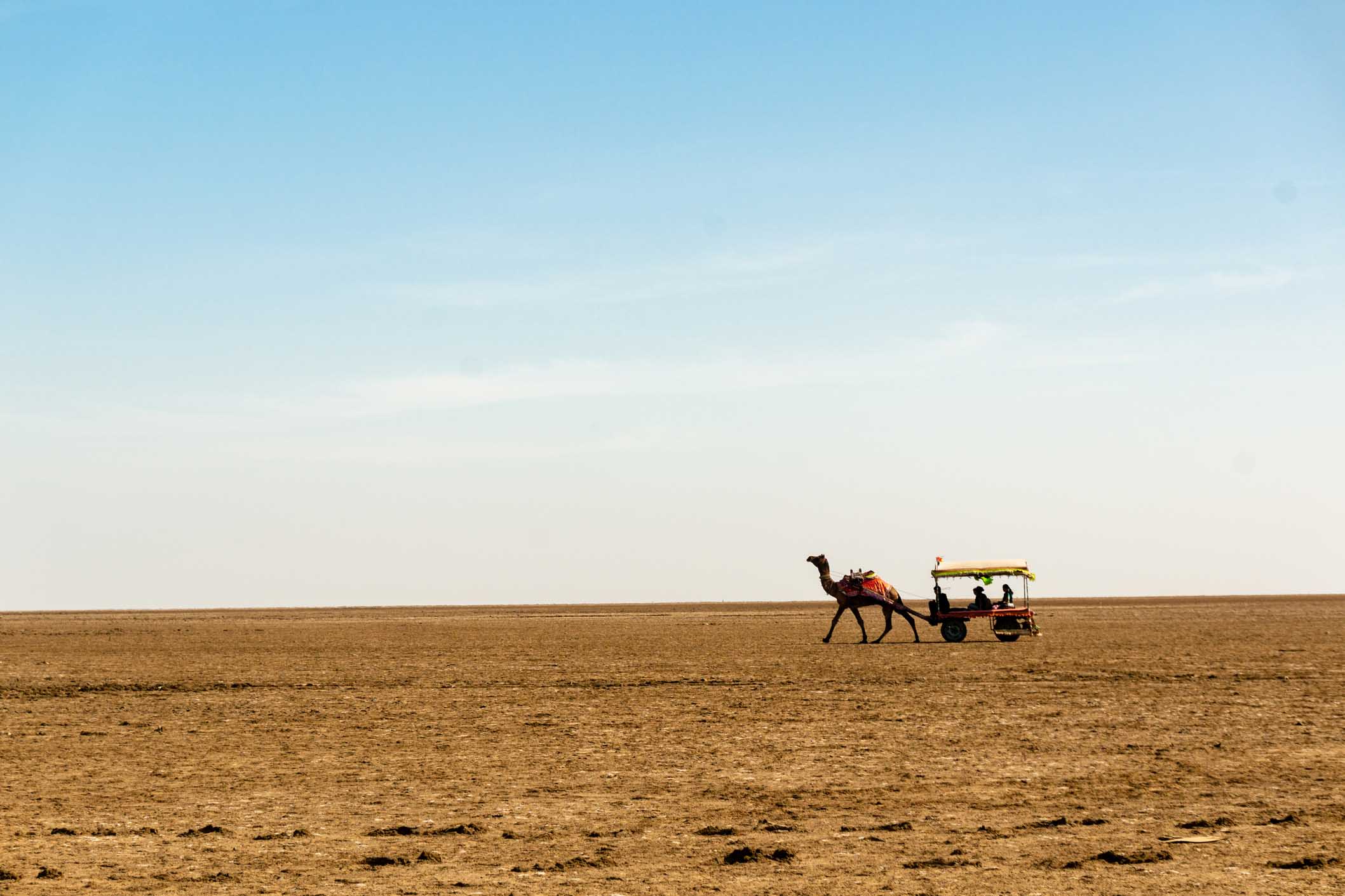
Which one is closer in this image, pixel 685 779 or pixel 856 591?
pixel 685 779

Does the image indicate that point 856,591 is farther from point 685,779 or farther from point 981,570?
point 685,779

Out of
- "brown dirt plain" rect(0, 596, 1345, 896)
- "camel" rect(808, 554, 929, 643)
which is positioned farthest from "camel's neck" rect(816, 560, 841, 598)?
"brown dirt plain" rect(0, 596, 1345, 896)

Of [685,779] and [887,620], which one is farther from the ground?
[887,620]

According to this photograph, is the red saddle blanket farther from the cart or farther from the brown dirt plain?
the brown dirt plain

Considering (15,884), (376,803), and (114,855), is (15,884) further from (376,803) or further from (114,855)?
(376,803)

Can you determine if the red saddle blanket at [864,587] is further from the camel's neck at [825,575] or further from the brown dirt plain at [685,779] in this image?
the brown dirt plain at [685,779]

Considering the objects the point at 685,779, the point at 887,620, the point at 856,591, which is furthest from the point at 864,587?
Answer: the point at 685,779

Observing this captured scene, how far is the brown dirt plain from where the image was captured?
1017 cm

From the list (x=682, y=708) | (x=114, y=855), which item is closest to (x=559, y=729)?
(x=682, y=708)

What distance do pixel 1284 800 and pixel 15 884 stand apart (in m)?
10.6

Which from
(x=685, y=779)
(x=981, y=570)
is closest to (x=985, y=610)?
(x=981, y=570)

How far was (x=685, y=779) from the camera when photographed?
1459 centimetres

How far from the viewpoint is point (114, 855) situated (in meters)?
11.0

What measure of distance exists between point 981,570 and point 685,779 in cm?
2469
